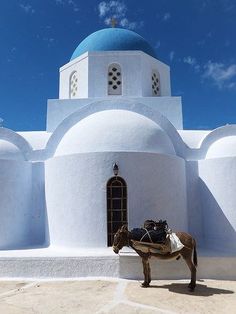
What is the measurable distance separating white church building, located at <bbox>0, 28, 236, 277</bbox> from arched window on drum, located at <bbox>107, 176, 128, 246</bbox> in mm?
27

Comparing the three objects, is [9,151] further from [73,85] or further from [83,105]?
[73,85]

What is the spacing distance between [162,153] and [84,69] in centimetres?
551

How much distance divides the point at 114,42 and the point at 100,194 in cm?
726

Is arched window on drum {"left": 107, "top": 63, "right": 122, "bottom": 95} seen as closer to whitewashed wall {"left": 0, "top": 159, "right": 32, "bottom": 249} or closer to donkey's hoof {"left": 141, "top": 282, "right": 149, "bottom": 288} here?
whitewashed wall {"left": 0, "top": 159, "right": 32, "bottom": 249}

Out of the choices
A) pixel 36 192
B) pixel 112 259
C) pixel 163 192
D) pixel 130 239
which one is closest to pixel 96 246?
pixel 112 259

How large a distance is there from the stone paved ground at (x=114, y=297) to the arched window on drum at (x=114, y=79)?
7.33 meters

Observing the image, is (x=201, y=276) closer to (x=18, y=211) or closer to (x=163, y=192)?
(x=163, y=192)

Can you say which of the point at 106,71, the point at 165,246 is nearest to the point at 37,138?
the point at 106,71

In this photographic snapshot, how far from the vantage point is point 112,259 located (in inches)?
288

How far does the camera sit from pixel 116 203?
822 cm

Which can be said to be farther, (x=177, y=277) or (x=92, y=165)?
(x=92, y=165)

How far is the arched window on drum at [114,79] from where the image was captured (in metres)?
12.1

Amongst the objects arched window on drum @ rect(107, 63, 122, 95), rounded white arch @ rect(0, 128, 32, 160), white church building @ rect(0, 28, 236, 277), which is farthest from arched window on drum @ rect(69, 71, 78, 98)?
rounded white arch @ rect(0, 128, 32, 160)

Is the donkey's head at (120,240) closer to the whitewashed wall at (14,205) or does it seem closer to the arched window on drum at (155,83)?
the whitewashed wall at (14,205)
